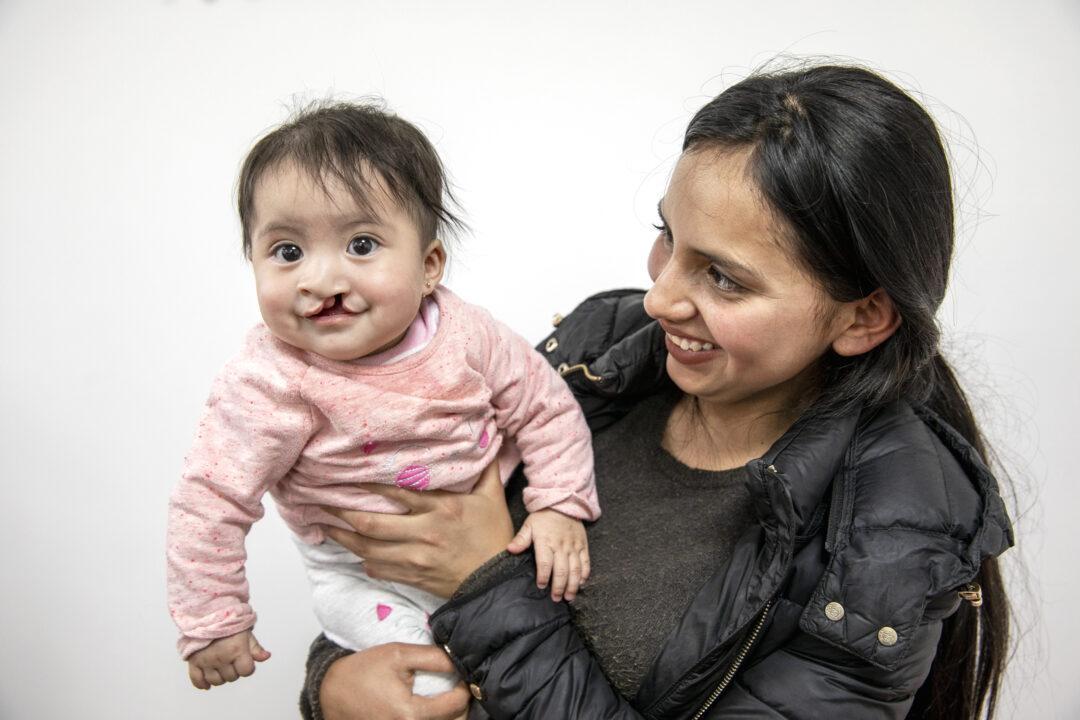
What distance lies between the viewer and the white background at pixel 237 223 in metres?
2.01

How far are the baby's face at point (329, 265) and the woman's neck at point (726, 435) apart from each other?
58cm

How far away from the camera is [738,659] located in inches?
44.0

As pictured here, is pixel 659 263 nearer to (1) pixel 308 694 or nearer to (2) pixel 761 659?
(2) pixel 761 659

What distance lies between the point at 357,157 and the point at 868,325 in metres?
0.83

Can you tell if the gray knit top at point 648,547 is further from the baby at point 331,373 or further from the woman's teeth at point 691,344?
the woman's teeth at point 691,344

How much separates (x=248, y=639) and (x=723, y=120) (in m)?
1.08

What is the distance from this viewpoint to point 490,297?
231cm

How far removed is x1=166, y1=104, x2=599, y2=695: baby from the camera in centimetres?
112

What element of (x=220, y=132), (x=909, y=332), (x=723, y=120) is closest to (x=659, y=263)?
(x=723, y=120)

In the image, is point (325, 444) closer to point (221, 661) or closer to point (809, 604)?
point (221, 661)

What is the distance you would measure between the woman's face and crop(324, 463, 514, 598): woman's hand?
41cm

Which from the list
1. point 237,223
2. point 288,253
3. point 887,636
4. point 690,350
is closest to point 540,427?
point 690,350

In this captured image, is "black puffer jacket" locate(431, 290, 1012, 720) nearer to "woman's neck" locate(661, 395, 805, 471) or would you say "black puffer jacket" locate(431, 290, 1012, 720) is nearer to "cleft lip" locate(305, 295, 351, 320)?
"woman's neck" locate(661, 395, 805, 471)

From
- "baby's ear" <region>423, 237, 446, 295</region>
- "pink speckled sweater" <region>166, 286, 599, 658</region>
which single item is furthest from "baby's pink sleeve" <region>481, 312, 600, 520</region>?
"baby's ear" <region>423, 237, 446, 295</region>
